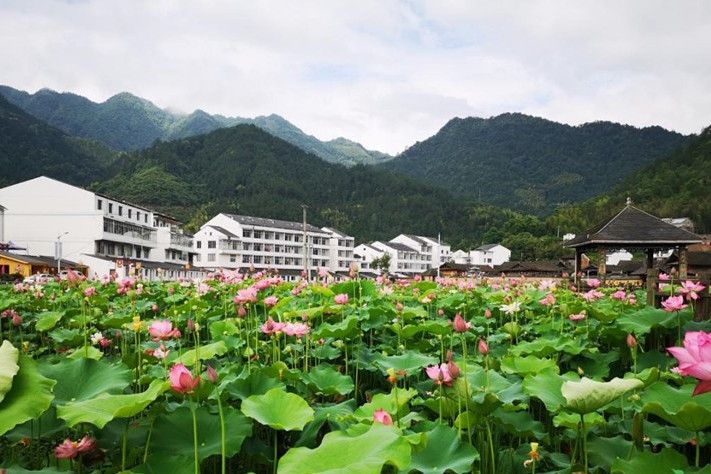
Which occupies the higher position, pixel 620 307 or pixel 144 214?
pixel 144 214

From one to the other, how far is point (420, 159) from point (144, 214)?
14343 cm

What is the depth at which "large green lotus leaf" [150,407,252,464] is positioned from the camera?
2076mm

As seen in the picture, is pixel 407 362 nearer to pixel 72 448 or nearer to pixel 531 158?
pixel 72 448

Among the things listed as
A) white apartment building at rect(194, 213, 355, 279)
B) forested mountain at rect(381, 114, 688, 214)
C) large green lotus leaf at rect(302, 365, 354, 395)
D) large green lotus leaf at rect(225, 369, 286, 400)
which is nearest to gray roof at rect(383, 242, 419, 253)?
white apartment building at rect(194, 213, 355, 279)

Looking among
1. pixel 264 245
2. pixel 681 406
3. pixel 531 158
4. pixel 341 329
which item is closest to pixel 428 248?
pixel 264 245

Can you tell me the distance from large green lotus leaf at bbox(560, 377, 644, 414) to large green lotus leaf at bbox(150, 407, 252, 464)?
3.65ft

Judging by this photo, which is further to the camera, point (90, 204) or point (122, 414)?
point (90, 204)

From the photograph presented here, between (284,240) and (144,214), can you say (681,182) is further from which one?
(144,214)

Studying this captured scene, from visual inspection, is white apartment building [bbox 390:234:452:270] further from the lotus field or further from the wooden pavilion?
the lotus field

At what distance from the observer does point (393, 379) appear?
214 cm

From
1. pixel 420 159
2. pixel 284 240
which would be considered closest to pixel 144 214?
pixel 284 240

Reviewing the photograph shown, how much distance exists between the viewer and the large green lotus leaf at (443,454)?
1868 millimetres

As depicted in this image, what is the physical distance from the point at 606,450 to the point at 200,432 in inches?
60.4

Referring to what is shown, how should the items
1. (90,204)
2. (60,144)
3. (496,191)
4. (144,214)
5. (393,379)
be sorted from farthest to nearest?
1. (496,191)
2. (60,144)
3. (144,214)
4. (90,204)
5. (393,379)
